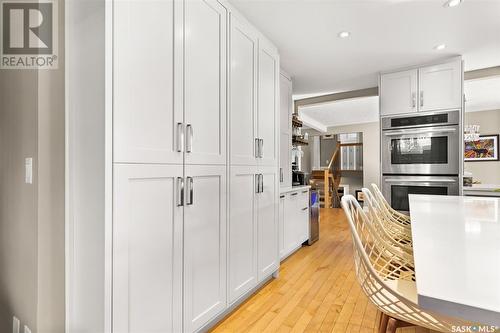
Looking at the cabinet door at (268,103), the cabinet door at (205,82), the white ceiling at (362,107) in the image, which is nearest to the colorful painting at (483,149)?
the white ceiling at (362,107)

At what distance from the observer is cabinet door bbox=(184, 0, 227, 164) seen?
1602mm

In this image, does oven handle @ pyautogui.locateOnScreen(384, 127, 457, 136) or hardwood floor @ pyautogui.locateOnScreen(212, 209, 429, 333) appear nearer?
hardwood floor @ pyautogui.locateOnScreen(212, 209, 429, 333)

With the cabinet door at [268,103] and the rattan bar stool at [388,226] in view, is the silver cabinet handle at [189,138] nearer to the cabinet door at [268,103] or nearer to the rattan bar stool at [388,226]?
the cabinet door at [268,103]

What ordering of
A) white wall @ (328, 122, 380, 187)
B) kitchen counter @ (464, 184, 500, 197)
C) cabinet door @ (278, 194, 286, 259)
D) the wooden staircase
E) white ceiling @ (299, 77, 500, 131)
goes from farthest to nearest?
the wooden staircase → white wall @ (328, 122, 380, 187) → white ceiling @ (299, 77, 500, 131) → kitchen counter @ (464, 184, 500, 197) → cabinet door @ (278, 194, 286, 259)

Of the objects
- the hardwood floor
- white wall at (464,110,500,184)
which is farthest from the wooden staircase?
the hardwood floor

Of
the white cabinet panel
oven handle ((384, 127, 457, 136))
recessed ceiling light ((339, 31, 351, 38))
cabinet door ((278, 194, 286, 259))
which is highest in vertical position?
recessed ceiling light ((339, 31, 351, 38))

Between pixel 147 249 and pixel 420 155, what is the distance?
3343mm

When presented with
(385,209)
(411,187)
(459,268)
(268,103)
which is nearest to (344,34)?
(268,103)

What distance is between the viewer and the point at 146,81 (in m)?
1.34

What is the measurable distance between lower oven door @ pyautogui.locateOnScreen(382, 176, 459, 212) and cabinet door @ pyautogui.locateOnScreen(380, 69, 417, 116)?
864 millimetres

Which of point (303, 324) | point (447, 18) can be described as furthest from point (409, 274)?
point (447, 18)

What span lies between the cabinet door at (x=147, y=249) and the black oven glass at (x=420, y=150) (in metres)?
3.02

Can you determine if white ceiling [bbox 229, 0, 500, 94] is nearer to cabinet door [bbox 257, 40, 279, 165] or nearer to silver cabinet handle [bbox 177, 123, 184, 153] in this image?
cabinet door [bbox 257, 40, 279, 165]

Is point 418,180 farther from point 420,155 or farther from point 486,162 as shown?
point 486,162
